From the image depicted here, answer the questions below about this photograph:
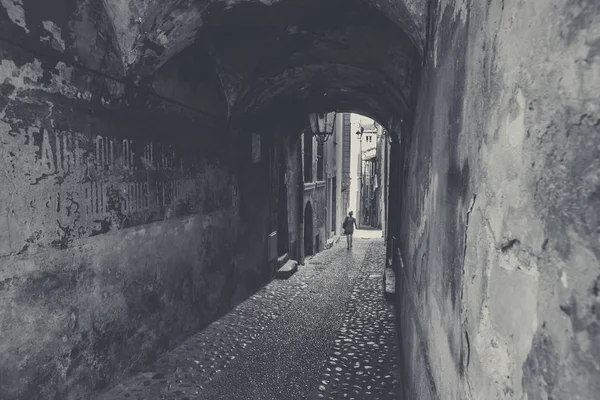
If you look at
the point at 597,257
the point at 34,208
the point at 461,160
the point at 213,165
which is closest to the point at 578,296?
the point at 597,257

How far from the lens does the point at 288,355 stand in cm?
549

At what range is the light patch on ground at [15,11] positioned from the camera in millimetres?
3174

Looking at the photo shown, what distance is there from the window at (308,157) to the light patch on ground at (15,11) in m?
11.0

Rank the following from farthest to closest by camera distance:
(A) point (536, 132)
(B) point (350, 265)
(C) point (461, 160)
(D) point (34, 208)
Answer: (B) point (350, 265) < (D) point (34, 208) < (C) point (461, 160) < (A) point (536, 132)

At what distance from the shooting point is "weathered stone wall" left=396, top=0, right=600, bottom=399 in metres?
0.84

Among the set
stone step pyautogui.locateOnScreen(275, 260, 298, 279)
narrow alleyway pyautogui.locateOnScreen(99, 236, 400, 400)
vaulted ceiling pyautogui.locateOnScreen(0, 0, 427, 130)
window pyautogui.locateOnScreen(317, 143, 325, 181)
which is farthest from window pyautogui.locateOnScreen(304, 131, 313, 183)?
vaulted ceiling pyautogui.locateOnScreen(0, 0, 427, 130)

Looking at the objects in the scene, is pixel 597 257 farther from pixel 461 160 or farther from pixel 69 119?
pixel 69 119

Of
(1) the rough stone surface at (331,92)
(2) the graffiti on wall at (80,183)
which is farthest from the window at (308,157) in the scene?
(2) the graffiti on wall at (80,183)

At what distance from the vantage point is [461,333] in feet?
5.84

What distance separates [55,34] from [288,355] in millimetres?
4724

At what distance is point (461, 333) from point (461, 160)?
825 millimetres

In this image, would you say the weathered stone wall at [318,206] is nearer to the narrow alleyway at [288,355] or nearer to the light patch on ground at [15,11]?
the narrow alleyway at [288,355]

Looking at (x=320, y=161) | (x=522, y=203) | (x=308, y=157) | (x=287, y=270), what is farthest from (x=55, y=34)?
(x=320, y=161)

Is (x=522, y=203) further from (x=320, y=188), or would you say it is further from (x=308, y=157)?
(x=320, y=188)
